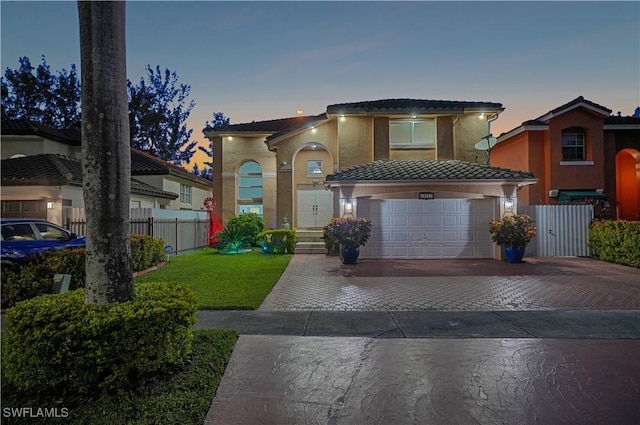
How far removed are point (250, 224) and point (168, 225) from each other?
3976mm

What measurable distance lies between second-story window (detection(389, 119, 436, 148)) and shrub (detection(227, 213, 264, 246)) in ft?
25.2

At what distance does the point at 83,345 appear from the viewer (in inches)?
125

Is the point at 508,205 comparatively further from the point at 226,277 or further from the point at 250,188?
the point at 250,188

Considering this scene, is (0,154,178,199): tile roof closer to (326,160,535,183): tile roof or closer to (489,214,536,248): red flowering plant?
(326,160,535,183): tile roof

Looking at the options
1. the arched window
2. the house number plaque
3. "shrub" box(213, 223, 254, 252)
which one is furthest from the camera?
the arched window

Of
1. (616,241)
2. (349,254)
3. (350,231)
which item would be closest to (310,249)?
(349,254)

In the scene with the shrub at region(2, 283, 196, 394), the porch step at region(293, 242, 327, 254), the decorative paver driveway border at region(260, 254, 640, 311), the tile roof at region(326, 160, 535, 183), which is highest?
the tile roof at region(326, 160, 535, 183)

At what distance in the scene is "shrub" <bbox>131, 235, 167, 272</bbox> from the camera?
34.6 feet

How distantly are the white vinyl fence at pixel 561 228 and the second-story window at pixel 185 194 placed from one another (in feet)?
65.2

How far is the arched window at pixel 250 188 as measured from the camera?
68.0 feet

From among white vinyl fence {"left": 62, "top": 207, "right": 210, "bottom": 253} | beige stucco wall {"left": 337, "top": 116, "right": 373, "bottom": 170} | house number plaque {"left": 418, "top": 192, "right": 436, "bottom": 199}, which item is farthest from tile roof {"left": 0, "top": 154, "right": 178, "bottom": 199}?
house number plaque {"left": 418, "top": 192, "right": 436, "bottom": 199}

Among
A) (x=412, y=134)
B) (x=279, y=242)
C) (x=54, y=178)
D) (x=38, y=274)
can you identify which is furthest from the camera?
(x=412, y=134)

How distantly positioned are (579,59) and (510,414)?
18.7 m

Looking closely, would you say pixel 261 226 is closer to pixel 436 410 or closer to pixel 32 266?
pixel 32 266
